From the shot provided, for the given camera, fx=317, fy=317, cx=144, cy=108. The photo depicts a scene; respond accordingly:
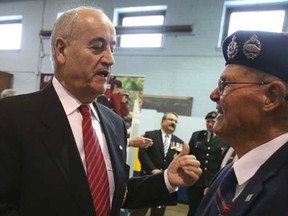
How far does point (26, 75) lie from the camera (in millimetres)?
8141

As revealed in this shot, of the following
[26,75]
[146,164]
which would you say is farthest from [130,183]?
[26,75]

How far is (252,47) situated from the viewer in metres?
1.04

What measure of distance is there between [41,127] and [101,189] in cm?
35

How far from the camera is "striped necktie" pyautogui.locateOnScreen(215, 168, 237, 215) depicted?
1.03 metres

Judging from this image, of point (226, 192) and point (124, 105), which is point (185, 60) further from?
point (226, 192)

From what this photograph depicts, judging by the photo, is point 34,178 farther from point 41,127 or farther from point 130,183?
point 130,183

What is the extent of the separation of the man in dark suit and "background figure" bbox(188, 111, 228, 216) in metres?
2.50

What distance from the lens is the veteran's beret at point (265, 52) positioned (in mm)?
990

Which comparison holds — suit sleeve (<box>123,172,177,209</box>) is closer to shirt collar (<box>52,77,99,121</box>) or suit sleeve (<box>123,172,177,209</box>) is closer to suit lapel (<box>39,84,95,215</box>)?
suit lapel (<box>39,84,95,215</box>)

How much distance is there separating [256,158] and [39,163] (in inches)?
30.5

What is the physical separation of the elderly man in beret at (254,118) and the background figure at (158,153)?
2950 millimetres

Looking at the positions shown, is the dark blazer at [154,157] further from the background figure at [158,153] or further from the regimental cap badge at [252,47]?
the regimental cap badge at [252,47]

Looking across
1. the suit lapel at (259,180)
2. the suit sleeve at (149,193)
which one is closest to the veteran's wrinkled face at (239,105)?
the suit lapel at (259,180)

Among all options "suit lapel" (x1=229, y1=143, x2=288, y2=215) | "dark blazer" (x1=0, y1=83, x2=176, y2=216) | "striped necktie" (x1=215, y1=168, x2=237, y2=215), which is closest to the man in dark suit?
"dark blazer" (x1=0, y1=83, x2=176, y2=216)
